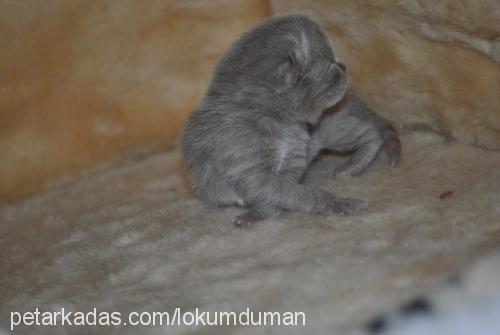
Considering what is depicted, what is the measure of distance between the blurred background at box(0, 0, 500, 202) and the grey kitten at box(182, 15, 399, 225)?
1.81 ft

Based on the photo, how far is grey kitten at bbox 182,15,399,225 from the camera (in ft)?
11.9

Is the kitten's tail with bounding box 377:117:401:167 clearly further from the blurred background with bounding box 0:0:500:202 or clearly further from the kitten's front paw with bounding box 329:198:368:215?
the kitten's front paw with bounding box 329:198:368:215

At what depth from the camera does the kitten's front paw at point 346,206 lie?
11.6ft

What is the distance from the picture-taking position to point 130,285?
3.24 metres

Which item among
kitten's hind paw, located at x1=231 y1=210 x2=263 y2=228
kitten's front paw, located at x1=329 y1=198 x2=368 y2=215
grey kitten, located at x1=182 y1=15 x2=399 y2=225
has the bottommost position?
kitten's hind paw, located at x1=231 y1=210 x2=263 y2=228

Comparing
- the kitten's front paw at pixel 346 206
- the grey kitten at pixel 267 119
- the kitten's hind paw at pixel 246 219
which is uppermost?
the grey kitten at pixel 267 119

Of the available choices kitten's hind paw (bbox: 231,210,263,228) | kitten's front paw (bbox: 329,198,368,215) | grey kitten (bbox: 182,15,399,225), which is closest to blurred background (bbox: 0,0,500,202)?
grey kitten (bbox: 182,15,399,225)

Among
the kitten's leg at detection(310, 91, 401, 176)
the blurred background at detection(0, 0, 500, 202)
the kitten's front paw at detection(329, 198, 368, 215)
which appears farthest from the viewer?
the kitten's leg at detection(310, 91, 401, 176)

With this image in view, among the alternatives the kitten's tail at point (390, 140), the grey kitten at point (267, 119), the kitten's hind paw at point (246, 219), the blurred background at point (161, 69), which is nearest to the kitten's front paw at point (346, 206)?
the grey kitten at point (267, 119)

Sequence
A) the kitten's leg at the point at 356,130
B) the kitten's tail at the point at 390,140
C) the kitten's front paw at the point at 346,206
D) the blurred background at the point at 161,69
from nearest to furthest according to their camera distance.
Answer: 1. the kitten's front paw at the point at 346,206
2. the blurred background at the point at 161,69
3. the kitten's tail at the point at 390,140
4. the kitten's leg at the point at 356,130

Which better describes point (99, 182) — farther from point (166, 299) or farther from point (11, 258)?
point (166, 299)

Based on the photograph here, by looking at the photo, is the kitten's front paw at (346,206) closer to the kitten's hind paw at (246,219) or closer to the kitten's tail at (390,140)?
the kitten's hind paw at (246,219)

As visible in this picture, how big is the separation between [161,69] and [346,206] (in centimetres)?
175

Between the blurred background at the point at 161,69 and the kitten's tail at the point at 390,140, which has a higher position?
the blurred background at the point at 161,69
